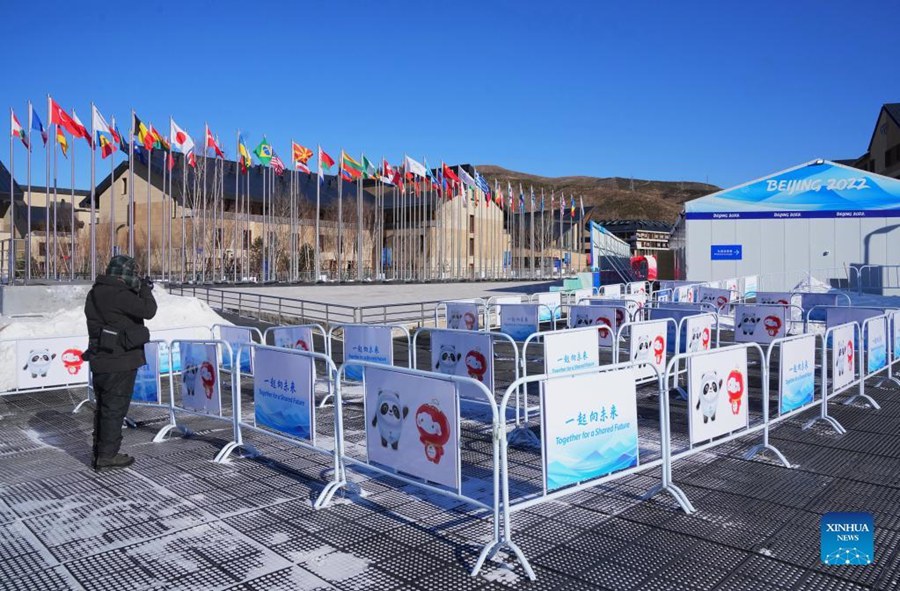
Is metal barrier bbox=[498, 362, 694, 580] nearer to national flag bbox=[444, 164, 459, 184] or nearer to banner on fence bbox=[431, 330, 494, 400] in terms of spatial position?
banner on fence bbox=[431, 330, 494, 400]

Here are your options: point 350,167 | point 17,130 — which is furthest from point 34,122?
point 350,167

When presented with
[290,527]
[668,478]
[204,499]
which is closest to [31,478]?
[204,499]

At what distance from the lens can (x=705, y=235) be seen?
37.7 m

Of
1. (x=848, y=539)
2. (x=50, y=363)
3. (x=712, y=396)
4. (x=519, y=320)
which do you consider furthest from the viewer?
(x=519, y=320)

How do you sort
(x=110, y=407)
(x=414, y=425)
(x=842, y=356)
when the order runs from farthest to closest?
A: (x=842, y=356) < (x=110, y=407) < (x=414, y=425)

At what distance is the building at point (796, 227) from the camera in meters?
34.7

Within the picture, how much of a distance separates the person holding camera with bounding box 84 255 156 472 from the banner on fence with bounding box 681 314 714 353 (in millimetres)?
7687

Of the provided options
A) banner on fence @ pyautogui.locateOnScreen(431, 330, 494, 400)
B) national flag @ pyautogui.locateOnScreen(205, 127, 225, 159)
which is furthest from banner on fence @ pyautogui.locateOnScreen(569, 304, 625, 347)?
national flag @ pyautogui.locateOnScreen(205, 127, 225, 159)

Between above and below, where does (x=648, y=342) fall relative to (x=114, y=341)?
below

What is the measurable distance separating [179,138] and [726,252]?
96.2 feet

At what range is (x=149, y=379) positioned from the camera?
9672 millimetres

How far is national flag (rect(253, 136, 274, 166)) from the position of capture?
42094mm

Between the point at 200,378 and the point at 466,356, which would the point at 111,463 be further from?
the point at 466,356

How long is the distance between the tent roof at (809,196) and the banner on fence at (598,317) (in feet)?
86.4
